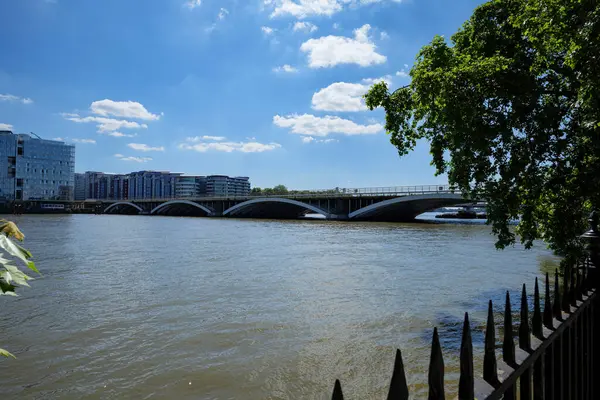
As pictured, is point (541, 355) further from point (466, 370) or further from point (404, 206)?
point (404, 206)

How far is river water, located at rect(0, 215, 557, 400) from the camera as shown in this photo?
5172 mm

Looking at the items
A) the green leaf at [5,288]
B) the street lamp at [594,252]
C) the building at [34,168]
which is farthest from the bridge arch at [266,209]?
the building at [34,168]

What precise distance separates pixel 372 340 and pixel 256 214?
268 feet

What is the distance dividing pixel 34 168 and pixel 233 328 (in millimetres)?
143586

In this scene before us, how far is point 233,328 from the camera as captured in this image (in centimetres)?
737

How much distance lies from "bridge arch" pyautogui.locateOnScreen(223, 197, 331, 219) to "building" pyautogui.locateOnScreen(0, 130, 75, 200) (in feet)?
254

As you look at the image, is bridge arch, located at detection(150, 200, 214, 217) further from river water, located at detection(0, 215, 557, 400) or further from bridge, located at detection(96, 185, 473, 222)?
river water, located at detection(0, 215, 557, 400)

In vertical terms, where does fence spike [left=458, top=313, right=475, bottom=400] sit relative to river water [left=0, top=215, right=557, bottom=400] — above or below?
above

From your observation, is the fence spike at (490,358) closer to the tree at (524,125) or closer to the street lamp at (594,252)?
the street lamp at (594,252)

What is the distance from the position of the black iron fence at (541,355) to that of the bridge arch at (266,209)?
6731cm

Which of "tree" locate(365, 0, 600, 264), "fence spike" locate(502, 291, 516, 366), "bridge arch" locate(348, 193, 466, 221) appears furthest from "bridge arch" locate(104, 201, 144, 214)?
"fence spike" locate(502, 291, 516, 366)

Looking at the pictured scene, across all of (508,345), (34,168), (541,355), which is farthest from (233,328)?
(34,168)

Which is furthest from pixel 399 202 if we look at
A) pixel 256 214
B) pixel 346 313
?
pixel 346 313

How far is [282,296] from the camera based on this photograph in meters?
10.1
